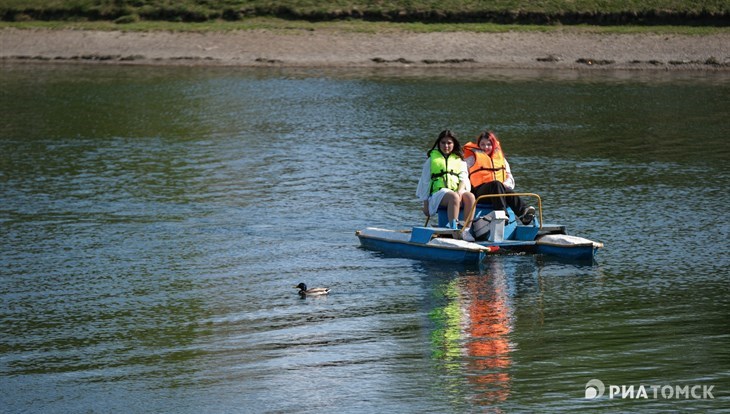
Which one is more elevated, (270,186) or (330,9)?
(330,9)

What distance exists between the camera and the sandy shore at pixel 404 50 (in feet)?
144

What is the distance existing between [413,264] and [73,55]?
Result: 1262 inches

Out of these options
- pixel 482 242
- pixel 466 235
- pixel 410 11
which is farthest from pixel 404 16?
pixel 482 242

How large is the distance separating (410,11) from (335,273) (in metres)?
32.2

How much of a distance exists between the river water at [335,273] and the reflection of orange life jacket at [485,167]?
1452mm

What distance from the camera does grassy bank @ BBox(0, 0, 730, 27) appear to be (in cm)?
4716

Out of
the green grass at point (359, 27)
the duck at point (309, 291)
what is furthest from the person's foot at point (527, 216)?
the green grass at point (359, 27)

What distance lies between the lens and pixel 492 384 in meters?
12.2

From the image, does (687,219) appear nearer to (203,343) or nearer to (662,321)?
(662,321)

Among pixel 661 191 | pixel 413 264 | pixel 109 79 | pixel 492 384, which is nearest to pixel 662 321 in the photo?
pixel 492 384

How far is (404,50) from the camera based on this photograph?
44.6m

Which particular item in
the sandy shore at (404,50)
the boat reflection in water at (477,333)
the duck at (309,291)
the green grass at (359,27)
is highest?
the green grass at (359,27)

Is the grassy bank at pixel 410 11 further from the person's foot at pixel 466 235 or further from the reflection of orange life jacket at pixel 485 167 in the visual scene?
the person's foot at pixel 466 235

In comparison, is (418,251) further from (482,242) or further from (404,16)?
(404,16)
